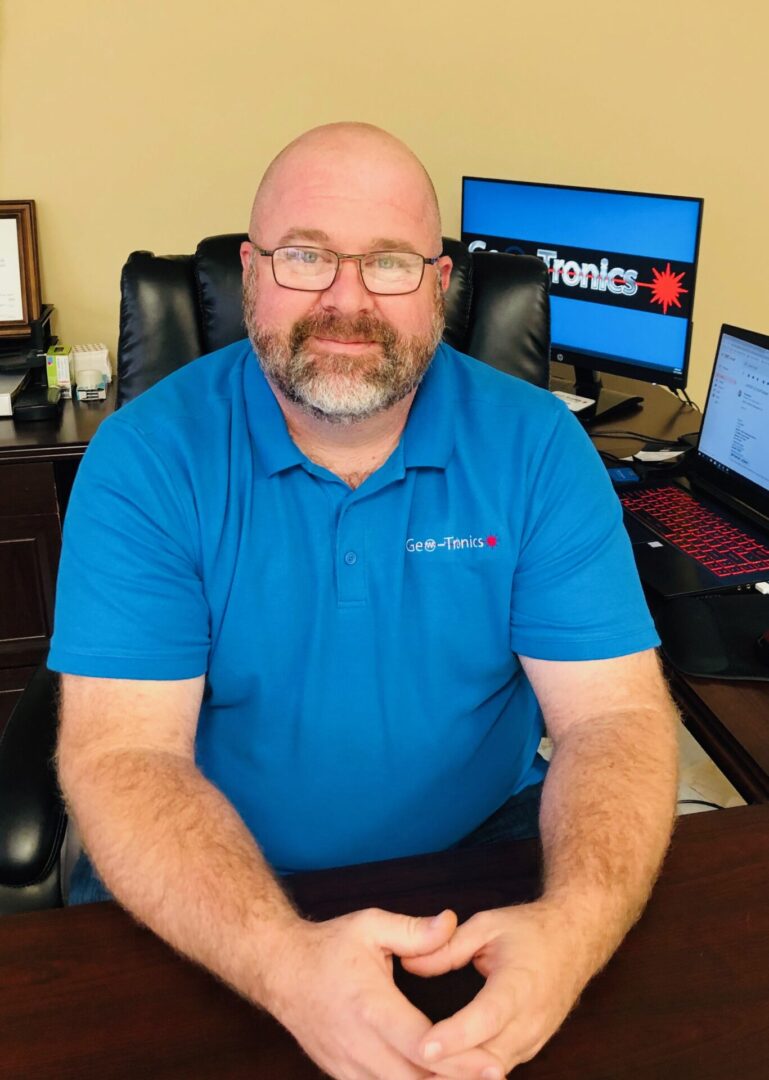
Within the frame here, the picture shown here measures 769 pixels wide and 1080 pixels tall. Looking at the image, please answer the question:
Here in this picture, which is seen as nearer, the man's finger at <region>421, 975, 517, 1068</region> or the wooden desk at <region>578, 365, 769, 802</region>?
the man's finger at <region>421, 975, 517, 1068</region>

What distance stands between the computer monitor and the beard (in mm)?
1029

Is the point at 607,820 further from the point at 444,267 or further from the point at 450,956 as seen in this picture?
the point at 444,267

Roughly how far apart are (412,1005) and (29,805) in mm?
505

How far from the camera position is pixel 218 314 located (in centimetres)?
158

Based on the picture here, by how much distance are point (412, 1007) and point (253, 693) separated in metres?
0.47

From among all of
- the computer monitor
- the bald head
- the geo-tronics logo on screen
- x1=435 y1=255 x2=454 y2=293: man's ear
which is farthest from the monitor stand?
the bald head

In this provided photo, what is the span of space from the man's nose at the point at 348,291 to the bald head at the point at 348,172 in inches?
2.1

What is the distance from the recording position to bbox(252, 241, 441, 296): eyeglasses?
1149 mm

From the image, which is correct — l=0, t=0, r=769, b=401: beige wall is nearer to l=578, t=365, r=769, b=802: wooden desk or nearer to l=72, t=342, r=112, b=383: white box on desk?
l=72, t=342, r=112, b=383: white box on desk

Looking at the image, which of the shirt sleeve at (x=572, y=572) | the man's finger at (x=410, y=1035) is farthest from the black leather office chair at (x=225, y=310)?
the man's finger at (x=410, y=1035)

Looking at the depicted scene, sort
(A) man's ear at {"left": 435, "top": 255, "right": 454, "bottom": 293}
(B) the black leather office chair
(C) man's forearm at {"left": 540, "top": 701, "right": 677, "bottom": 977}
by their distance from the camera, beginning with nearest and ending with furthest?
1. (C) man's forearm at {"left": 540, "top": 701, "right": 677, "bottom": 977}
2. (A) man's ear at {"left": 435, "top": 255, "right": 454, "bottom": 293}
3. (B) the black leather office chair

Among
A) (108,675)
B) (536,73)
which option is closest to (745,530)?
(108,675)

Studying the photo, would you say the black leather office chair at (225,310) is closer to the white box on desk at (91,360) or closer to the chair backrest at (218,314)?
the chair backrest at (218,314)

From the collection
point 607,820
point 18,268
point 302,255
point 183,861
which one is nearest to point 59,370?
point 18,268
